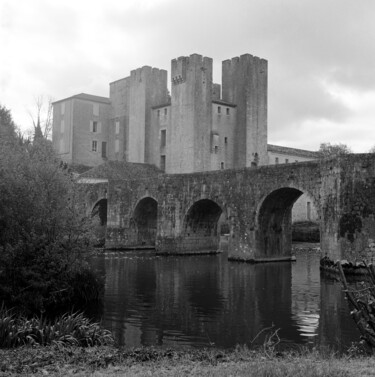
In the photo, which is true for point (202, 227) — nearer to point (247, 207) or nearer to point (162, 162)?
point (247, 207)

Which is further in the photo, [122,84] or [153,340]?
[122,84]

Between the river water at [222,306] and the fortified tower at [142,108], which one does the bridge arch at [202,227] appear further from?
the fortified tower at [142,108]

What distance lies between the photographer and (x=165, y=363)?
7.71 meters

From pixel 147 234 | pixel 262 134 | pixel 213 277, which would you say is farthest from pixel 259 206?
pixel 262 134

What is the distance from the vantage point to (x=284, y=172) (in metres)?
25.8

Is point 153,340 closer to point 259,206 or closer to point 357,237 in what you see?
point 357,237

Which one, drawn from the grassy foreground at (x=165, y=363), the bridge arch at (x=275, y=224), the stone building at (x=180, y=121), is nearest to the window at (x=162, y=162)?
the stone building at (x=180, y=121)

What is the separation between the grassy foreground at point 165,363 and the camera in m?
6.45

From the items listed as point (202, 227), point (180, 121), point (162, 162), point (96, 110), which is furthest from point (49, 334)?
point (96, 110)

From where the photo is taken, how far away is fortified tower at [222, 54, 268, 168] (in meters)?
57.8

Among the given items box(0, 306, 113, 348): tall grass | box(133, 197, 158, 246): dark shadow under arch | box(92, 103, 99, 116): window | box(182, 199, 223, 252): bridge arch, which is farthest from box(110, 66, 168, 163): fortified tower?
box(0, 306, 113, 348): tall grass

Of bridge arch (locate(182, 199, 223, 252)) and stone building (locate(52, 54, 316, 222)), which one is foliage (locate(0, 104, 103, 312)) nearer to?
bridge arch (locate(182, 199, 223, 252))

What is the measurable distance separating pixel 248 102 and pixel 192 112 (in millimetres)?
6431

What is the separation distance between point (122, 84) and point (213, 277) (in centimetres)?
5039
